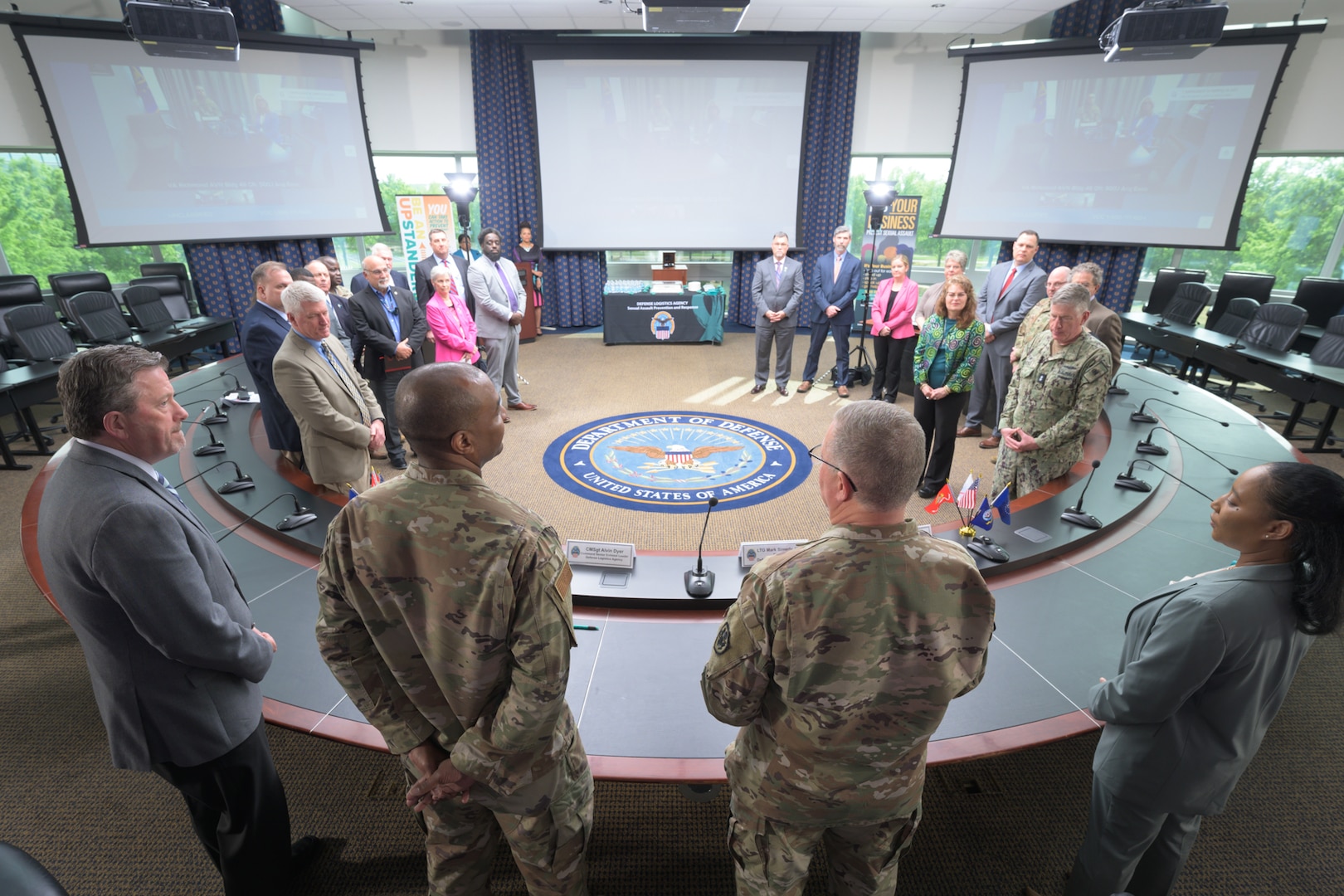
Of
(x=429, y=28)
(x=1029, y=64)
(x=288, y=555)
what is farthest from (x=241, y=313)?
(x=1029, y=64)

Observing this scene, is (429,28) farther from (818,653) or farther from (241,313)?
(818,653)

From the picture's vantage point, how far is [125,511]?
4.17 feet

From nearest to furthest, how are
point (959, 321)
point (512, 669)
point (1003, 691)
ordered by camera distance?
1. point (512, 669)
2. point (1003, 691)
3. point (959, 321)

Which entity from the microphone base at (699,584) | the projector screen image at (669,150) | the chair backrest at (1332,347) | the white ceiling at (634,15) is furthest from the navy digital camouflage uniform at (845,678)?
the projector screen image at (669,150)

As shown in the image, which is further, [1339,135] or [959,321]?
[1339,135]

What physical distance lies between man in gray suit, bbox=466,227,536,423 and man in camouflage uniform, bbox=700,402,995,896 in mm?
4387

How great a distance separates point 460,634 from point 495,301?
4578 mm

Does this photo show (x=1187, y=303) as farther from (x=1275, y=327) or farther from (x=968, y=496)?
(x=968, y=496)

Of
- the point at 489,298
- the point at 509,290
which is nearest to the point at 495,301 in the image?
the point at 489,298

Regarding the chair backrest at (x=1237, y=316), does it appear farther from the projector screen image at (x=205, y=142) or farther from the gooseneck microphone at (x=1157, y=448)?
the projector screen image at (x=205, y=142)

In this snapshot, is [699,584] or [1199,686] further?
[699,584]

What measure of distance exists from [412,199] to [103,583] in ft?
28.2

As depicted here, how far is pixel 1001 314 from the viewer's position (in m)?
4.88

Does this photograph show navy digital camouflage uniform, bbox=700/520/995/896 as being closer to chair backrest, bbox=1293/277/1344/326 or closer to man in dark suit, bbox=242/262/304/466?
man in dark suit, bbox=242/262/304/466
